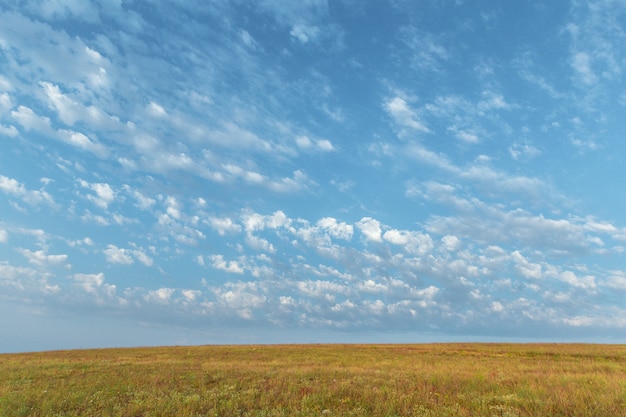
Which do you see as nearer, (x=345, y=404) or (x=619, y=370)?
(x=345, y=404)

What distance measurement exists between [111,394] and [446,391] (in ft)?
48.0

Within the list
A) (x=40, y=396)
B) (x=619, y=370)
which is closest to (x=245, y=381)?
(x=40, y=396)

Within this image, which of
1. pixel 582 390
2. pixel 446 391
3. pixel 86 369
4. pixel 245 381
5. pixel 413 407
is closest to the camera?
pixel 413 407

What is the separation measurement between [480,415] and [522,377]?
33.9 feet

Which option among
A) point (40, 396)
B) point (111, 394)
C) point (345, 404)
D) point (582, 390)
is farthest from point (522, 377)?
point (40, 396)

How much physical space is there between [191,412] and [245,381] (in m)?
6.44

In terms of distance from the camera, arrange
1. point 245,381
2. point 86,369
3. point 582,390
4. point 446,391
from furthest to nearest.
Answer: point 86,369, point 245,381, point 446,391, point 582,390

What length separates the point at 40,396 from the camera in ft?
54.3

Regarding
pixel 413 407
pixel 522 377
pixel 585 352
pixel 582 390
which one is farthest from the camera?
pixel 585 352

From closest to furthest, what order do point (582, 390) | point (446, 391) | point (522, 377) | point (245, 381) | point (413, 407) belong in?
point (413, 407)
point (582, 390)
point (446, 391)
point (245, 381)
point (522, 377)

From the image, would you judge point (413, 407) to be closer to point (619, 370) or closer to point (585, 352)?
point (619, 370)

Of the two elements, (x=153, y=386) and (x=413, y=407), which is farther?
(x=153, y=386)

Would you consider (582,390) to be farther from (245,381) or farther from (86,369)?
(86,369)

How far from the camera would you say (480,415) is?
526 inches
